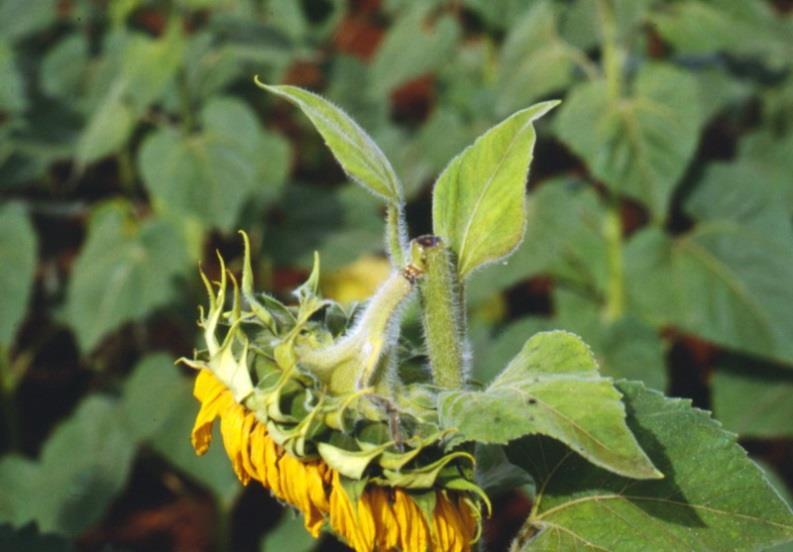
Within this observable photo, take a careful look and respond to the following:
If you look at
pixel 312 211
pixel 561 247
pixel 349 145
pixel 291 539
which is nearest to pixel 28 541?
pixel 349 145

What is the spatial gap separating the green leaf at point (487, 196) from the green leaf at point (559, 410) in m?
0.07

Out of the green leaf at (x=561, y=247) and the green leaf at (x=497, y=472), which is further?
the green leaf at (x=561, y=247)

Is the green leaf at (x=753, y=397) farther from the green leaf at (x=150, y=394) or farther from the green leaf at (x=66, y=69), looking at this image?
the green leaf at (x=66, y=69)

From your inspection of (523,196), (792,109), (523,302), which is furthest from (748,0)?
(523,196)

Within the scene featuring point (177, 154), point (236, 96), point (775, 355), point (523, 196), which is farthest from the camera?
point (236, 96)

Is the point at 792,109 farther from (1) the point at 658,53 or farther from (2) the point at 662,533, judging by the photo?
(2) the point at 662,533

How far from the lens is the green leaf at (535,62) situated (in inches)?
71.5

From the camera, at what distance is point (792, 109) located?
7.39 feet

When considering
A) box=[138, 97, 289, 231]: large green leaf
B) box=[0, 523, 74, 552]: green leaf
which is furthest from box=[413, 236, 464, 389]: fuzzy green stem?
box=[138, 97, 289, 231]: large green leaf

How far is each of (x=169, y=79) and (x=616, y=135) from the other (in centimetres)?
74

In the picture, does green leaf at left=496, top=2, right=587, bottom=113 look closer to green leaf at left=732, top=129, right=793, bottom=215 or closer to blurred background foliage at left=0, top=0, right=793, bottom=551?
blurred background foliage at left=0, top=0, right=793, bottom=551

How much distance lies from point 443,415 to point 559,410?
0.06 metres

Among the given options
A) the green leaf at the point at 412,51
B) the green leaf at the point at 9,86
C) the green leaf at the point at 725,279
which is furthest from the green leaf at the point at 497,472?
the green leaf at the point at 412,51

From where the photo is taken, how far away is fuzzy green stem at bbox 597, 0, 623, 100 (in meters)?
1.75
